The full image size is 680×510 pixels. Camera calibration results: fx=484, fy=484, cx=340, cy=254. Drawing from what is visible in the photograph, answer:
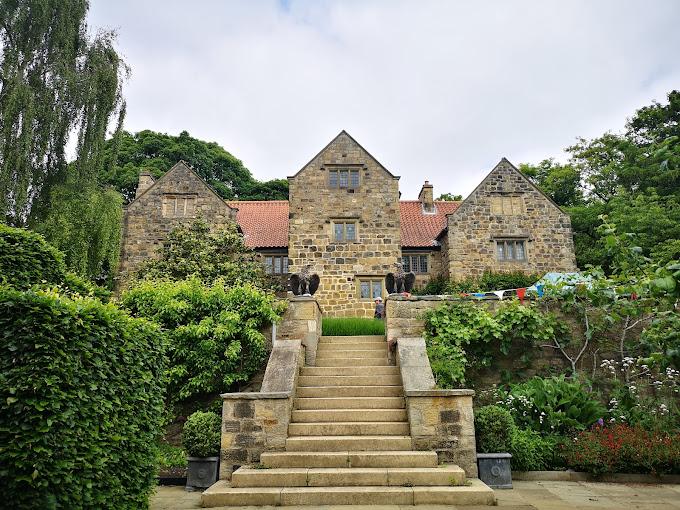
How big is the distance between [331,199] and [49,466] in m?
17.8

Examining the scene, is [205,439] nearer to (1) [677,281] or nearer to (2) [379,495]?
(2) [379,495]

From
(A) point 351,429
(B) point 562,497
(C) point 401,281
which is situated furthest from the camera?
(C) point 401,281

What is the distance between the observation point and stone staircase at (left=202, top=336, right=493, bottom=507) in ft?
20.6

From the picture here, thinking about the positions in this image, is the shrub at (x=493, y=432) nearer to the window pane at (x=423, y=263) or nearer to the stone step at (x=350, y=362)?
the stone step at (x=350, y=362)

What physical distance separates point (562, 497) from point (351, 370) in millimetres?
4330

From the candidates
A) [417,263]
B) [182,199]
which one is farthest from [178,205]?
[417,263]

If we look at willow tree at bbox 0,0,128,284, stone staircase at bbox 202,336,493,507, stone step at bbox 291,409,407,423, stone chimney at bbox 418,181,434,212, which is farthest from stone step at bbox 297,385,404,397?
stone chimney at bbox 418,181,434,212

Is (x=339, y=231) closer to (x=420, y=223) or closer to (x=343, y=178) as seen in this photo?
(x=343, y=178)

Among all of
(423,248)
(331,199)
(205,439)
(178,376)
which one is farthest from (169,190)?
(205,439)

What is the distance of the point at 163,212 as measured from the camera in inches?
884

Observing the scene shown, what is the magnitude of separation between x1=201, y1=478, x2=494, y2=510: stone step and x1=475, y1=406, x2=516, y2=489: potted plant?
42.7 inches

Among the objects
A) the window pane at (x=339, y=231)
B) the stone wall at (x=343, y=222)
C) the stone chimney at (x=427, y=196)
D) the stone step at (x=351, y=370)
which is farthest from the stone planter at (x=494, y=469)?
the stone chimney at (x=427, y=196)

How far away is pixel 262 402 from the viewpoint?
7703 millimetres

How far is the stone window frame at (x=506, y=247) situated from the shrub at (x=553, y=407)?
13197 millimetres
